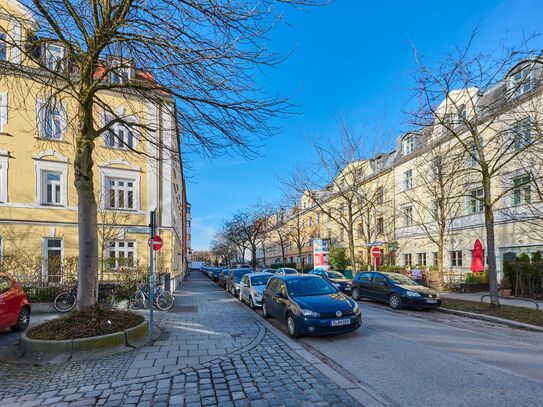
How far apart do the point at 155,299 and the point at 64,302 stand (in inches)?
115

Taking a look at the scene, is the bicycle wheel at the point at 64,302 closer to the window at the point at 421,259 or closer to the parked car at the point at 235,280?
the parked car at the point at 235,280

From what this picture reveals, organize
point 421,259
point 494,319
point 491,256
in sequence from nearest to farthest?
1. point 494,319
2. point 491,256
3. point 421,259

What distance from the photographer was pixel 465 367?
18.3 feet

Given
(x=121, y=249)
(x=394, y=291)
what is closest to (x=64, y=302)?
(x=121, y=249)

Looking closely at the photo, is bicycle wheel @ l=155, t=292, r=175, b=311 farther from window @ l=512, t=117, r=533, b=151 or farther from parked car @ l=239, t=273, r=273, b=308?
window @ l=512, t=117, r=533, b=151

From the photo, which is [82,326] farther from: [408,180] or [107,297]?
[408,180]

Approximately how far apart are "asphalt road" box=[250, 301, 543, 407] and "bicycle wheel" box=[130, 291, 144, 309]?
5.98 m

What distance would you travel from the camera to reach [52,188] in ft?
65.7

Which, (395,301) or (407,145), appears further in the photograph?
(407,145)

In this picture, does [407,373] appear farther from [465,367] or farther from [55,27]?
[55,27]

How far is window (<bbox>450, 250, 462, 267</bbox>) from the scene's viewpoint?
2496cm

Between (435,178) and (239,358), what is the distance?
64.0 feet

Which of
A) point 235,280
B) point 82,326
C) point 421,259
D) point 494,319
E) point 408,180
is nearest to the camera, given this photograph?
point 82,326

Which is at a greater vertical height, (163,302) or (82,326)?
(82,326)
